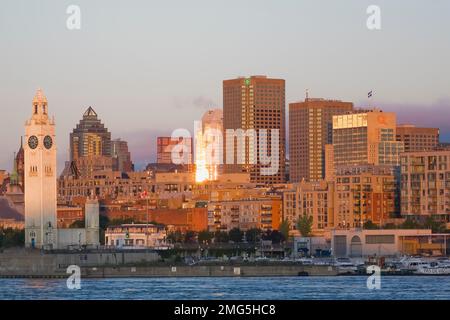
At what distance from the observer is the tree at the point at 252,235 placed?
161600 millimetres

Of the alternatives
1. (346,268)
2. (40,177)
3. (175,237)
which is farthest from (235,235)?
(346,268)

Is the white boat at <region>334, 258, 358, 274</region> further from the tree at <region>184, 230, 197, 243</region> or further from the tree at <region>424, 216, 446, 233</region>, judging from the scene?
the tree at <region>184, 230, 197, 243</region>

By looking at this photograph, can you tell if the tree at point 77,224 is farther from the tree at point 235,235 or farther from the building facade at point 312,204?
the building facade at point 312,204

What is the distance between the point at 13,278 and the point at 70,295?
33.1 meters

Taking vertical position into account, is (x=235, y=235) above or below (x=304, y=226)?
below

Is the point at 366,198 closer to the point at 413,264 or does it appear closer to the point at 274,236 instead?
the point at 274,236

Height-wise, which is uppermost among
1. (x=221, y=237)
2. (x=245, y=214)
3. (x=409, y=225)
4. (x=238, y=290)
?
(x=245, y=214)

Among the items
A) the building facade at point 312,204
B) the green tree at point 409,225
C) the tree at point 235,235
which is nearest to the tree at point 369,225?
the green tree at point 409,225

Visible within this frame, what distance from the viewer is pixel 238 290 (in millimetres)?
75250

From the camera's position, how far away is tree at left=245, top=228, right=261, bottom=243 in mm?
161600

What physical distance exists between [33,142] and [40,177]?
9.78 ft

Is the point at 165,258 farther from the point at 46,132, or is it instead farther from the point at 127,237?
the point at 127,237
